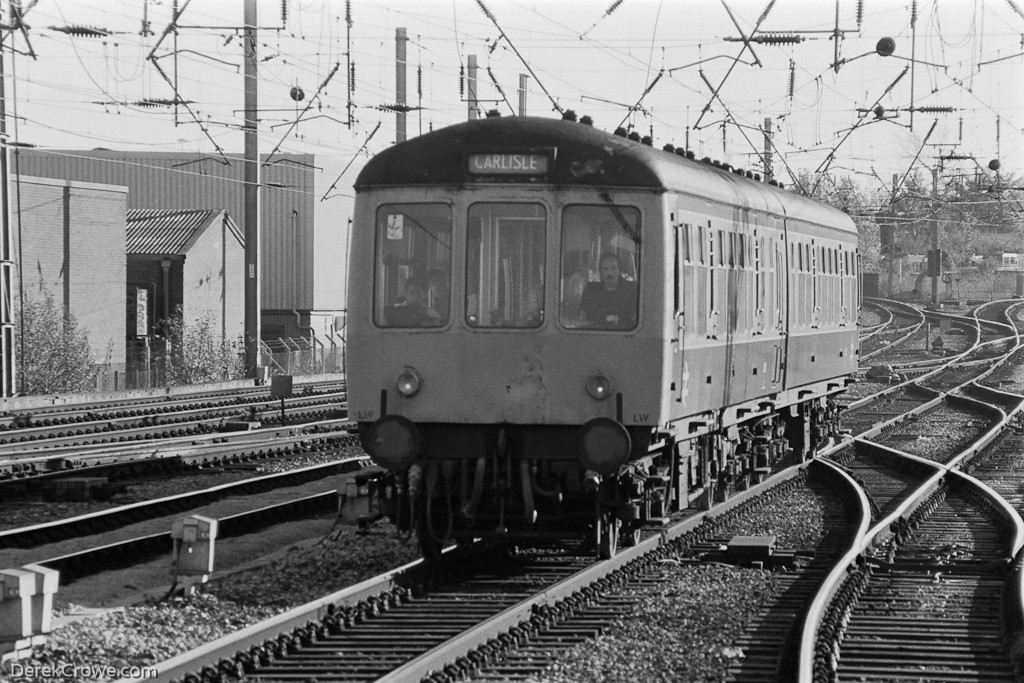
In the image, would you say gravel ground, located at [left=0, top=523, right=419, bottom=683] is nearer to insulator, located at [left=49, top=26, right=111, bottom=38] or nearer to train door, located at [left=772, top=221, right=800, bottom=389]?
train door, located at [left=772, top=221, right=800, bottom=389]

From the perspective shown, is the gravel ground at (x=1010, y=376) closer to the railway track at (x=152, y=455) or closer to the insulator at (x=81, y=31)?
the railway track at (x=152, y=455)

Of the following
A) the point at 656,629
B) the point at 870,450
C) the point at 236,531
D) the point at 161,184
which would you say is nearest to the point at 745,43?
the point at 870,450

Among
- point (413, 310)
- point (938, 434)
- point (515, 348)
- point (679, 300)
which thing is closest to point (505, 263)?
point (515, 348)

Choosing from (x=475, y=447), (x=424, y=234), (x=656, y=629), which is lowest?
(x=656, y=629)

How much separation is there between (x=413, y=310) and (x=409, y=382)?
500mm

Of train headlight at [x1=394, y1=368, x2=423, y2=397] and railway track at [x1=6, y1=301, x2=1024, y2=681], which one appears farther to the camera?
train headlight at [x1=394, y1=368, x2=423, y2=397]

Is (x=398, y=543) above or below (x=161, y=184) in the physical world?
below

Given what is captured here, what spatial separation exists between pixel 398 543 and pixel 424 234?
291 centimetres

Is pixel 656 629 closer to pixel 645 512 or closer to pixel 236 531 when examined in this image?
pixel 645 512

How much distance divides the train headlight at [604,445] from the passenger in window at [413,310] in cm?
135

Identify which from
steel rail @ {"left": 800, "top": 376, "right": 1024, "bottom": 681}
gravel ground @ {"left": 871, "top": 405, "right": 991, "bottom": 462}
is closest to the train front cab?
steel rail @ {"left": 800, "top": 376, "right": 1024, "bottom": 681}

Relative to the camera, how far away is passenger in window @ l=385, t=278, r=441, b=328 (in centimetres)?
1106

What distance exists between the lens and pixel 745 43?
21.5 m

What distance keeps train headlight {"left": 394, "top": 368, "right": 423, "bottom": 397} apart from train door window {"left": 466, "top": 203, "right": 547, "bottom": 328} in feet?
1.75
